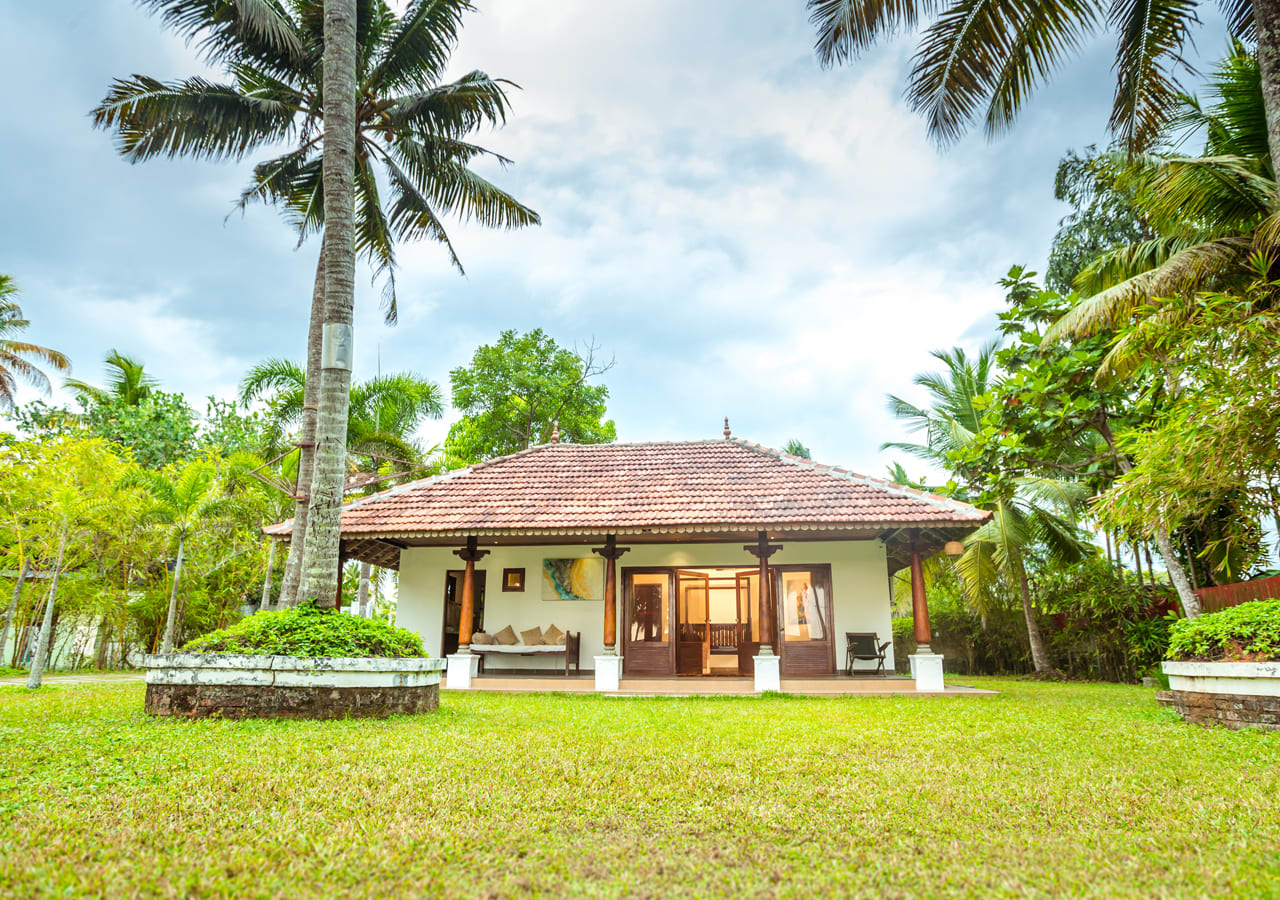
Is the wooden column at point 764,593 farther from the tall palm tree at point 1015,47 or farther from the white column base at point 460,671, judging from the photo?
the tall palm tree at point 1015,47

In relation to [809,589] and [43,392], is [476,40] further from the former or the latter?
[43,392]

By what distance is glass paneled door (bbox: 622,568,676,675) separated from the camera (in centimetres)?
1226

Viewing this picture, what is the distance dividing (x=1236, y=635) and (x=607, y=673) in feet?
23.9

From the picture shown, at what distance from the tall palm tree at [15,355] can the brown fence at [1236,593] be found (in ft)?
87.3

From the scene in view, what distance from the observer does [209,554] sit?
16281 mm

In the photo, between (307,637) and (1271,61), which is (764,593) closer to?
(307,637)

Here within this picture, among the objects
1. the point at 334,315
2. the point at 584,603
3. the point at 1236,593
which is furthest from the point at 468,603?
the point at 1236,593

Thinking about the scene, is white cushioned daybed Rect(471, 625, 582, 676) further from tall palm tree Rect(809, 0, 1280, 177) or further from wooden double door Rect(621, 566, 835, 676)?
tall palm tree Rect(809, 0, 1280, 177)

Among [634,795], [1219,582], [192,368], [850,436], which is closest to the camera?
[634,795]

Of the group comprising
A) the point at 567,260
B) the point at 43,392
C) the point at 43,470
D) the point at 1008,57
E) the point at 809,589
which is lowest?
the point at 809,589

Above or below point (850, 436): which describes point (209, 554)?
below

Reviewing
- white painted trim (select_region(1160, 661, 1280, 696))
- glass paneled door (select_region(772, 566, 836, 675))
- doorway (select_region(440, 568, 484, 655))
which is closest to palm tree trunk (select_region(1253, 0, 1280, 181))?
white painted trim (select_region(1160, 661, 1280, 696))

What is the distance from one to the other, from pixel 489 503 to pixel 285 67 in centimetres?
725

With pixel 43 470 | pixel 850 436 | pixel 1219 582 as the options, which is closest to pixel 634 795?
pixel 1219 582
